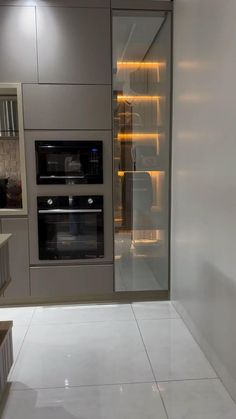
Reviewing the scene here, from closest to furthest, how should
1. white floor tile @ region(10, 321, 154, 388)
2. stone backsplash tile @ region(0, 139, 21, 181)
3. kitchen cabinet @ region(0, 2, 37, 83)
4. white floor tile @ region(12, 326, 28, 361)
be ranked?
white floor tile @ region(10, 321, 154, 388) → white floor tile @ region(12, 326, 28, 361) → kitchen cabinet @ region(0, 2, 37, 83) → stone backsplash tile @ region(0, 139, 21, 181)

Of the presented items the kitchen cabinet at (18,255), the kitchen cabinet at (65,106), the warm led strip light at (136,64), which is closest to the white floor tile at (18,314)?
the kitchen cabinet at (18,255)

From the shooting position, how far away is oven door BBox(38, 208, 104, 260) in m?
3.19

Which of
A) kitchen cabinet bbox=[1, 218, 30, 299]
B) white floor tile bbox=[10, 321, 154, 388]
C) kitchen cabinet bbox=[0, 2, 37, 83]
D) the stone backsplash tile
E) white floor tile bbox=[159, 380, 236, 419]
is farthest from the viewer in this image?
the stone backsplash tile

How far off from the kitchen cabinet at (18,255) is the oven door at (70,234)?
14 centimetres

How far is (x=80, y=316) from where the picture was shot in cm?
307

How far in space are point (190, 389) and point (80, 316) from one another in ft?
4.19

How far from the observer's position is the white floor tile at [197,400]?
1829 millimetres

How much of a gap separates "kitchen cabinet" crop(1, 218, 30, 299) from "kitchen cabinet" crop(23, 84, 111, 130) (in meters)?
0.86

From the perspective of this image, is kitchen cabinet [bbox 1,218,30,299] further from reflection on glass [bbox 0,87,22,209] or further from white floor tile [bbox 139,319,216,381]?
white floor tile [bbox 139,319,216,381]

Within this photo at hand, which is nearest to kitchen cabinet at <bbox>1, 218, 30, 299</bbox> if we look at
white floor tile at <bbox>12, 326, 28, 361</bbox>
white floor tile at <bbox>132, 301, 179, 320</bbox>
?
white floor tile at <bbox>12, 326, 28, 361</bbox>

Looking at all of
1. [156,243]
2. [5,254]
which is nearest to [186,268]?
[156,243]

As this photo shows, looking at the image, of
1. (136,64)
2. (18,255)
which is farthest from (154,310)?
(136,64)

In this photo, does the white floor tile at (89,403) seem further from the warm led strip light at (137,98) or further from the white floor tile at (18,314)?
the warm led strip light at (137,98)

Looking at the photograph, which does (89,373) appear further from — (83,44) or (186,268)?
(83,44)
